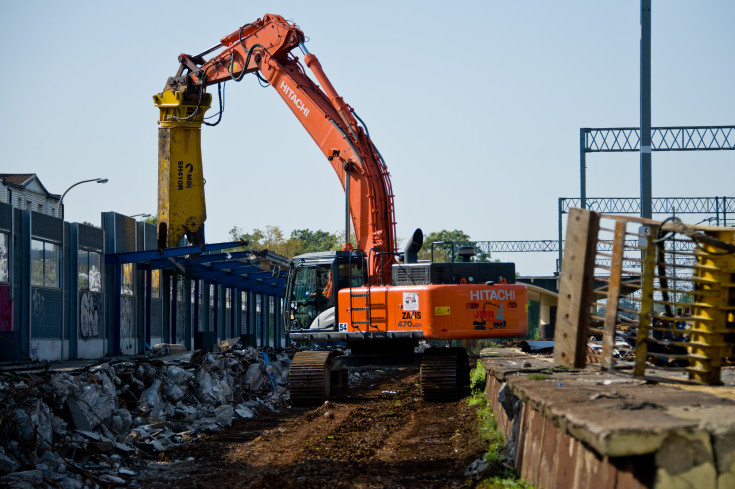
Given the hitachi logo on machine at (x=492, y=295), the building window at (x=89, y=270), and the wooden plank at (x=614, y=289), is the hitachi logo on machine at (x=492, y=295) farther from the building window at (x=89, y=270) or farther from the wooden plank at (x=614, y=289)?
the building window at (x=89, y=270)

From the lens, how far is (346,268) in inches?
747

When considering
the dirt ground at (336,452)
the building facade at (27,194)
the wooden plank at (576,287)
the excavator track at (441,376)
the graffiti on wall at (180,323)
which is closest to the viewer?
the wooden plank at (576,287)

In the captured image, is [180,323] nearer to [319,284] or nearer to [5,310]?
[5,310]

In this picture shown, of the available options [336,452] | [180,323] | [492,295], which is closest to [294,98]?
[492,295]

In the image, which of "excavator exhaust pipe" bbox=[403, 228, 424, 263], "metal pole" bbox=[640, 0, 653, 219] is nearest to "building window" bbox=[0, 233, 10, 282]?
"excavator exhaust pipe" bbox=[403, 228, 424, 263]

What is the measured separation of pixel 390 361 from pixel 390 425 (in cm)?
396

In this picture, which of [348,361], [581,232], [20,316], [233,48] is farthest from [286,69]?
[581,232]

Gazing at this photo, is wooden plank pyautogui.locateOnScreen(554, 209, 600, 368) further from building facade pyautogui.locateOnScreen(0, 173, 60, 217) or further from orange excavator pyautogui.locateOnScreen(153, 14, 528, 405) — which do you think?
building facade pyautogui.locateOnScreen(0, 173, 60, 217)

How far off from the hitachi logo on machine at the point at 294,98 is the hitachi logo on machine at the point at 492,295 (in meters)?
6.32

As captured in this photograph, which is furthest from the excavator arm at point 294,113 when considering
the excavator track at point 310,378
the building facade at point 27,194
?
the building facade at point 27,194

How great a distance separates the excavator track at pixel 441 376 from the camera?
58.9ft

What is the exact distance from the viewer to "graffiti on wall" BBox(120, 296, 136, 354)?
28.5 meters

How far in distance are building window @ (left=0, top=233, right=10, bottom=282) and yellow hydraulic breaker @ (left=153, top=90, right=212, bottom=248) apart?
381cm

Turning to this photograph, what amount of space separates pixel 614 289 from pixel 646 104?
12.3 meters
